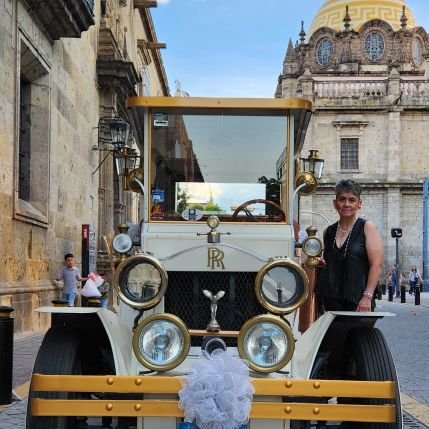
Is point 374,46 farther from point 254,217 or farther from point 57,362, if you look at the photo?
point 57,362

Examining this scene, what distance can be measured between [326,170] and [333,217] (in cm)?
332

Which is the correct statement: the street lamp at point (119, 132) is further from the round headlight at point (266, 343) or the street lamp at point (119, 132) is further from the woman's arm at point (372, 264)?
the round headlight at point (266, 343)

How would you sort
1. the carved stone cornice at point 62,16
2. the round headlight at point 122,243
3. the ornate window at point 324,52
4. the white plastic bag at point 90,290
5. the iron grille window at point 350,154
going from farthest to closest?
the ornate window at point 324,52 → the iron grille window at point 350,154 → the carved stone cornice at point 62,16 → the white plastic bag at point 90,290 → the round headlight at point 122,243

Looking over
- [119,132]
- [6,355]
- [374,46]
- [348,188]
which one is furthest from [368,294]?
[374,46]

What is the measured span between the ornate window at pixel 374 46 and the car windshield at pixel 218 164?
59.3 metres

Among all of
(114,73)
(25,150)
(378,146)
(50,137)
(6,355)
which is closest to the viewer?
(6,355)

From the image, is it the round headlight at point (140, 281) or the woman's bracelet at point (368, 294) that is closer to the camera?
the round headlight at point (140, 281)

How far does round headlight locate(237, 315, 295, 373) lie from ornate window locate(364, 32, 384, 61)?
60.7m

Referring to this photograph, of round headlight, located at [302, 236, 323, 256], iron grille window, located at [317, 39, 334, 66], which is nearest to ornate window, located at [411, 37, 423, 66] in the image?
iron grille window, located at [317, 39, 334, 66]

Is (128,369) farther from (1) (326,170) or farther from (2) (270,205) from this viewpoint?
(1) (326,170)

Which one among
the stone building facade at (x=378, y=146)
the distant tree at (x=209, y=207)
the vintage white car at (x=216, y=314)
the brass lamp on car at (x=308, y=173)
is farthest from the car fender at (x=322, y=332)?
the stone building facade at (x=378, y=146)

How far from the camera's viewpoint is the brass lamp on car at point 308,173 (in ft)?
16.8

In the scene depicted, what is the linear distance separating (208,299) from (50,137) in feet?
33.2

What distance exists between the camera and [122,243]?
16.2 feet
